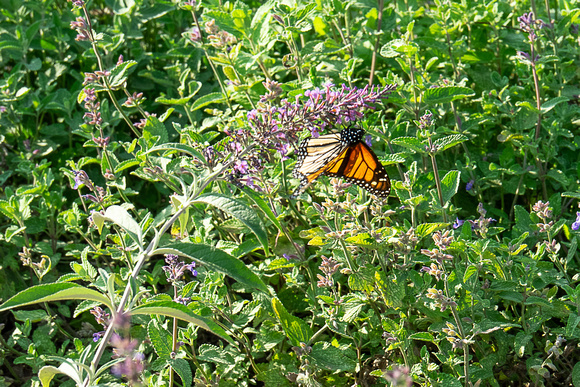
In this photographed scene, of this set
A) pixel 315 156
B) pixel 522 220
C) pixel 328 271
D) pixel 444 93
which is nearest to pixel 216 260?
pixel 328 271

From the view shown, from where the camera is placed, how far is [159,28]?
5.62 m

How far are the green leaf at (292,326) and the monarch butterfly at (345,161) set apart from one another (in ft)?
2.23

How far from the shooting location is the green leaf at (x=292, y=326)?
8.98 feet

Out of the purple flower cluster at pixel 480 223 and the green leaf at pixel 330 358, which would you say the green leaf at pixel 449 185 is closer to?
the purple flower cluster at pixel 480 223

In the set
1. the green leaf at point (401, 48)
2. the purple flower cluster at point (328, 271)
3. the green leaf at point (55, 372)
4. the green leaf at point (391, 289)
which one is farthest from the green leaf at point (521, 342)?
the green leaf at point (55, 372)

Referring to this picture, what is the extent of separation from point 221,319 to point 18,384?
4.61 ft

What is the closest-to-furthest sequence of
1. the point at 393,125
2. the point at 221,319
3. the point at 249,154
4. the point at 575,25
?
the point at 249,154 → the point at 221,319 → the point at 393,125 → the point at 575,25

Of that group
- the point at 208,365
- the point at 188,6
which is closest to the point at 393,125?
the point at 188,6

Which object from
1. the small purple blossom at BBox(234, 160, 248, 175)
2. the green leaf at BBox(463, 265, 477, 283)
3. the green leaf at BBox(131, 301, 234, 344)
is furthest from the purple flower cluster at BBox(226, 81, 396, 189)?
the green leaf at BBox(463, 265, 477, 283)

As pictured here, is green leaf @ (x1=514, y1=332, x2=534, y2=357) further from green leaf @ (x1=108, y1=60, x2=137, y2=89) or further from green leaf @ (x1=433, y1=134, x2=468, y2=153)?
green leaf @ (x1=108, y1=60, x2=137, y2=89)

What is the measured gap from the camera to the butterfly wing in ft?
10.0

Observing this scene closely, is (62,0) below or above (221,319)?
above

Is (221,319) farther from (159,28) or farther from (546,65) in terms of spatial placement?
(159,28)

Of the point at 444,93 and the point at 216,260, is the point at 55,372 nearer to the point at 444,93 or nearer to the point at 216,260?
the point at 216,260
